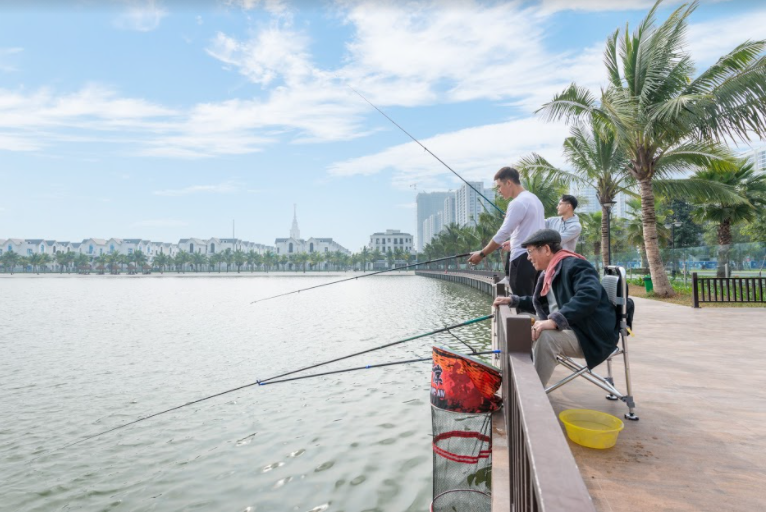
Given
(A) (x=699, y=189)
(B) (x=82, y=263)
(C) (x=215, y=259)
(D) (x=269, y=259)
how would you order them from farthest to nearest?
(C) (x=215, y=259) < (D) (x=269, y=259) < (B) (x=82, y=263) < (A) (x=699, y=189)

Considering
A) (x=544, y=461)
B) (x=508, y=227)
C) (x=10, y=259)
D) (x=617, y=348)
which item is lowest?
(x=617, y=348)

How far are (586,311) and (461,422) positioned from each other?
1170 mm

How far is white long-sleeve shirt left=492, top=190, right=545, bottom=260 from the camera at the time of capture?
444 cm

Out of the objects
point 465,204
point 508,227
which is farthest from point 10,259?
point 508,227

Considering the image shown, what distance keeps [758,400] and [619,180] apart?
1684 cm

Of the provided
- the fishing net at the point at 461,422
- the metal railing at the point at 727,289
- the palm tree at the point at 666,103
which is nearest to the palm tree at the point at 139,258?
the palm tree at the point at 666,103

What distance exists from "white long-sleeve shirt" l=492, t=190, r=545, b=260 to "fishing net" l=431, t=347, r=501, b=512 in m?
1.89

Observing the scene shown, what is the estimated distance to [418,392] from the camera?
25.3 ft

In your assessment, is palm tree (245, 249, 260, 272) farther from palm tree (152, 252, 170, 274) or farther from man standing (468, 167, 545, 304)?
man standing (468, 167, 545, 304)

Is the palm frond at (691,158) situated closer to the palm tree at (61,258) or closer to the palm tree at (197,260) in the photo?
the palm tree at (197,260)

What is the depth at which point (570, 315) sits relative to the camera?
117 inches

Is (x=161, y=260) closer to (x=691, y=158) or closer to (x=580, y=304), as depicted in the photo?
(x=691, y=158)

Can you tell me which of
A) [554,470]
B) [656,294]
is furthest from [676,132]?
[554,470]

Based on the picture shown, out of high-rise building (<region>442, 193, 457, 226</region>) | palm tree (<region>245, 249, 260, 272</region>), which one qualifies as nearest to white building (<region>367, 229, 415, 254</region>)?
high-rise building (<region>442, 193, 457, 226</region>)
